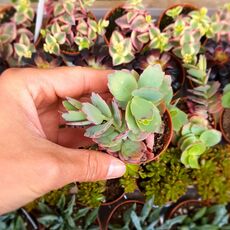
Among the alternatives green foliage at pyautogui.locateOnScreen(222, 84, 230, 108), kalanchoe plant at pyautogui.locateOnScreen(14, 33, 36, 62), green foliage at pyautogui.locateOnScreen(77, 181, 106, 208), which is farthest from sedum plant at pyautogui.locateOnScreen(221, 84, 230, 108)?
kalanchoe plant at pyautogui.locateOnScreen(14, 33, 36, 62)

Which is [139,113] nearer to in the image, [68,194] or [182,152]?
[182,152]

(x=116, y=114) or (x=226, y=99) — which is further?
(x=226, y=99)

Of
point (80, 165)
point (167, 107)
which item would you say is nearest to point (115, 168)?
point (80, 165)

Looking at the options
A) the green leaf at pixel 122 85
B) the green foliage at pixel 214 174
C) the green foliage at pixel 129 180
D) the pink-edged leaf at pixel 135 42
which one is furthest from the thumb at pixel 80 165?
the pink-edged leaf at pixel 135 42

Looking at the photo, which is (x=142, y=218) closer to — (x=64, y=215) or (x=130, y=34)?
(x=64, y=215)

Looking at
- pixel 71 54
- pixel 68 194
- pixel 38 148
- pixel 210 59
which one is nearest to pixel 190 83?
pixel 210 59

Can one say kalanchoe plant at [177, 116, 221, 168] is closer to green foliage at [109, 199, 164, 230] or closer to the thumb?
green foliage at [109, 199, 164, 230]

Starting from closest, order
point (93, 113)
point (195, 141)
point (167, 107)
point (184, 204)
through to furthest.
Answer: point (93, 113) → point (167, 107) → point (195, 141) → point (184, 204)
